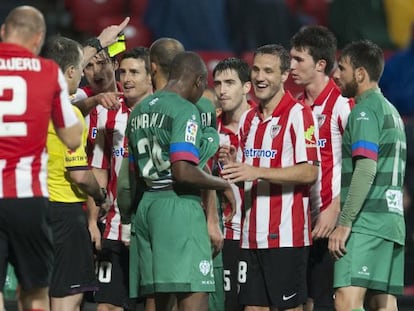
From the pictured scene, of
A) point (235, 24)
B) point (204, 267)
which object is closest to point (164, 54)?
point (204, 267)

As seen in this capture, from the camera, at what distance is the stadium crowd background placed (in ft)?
45.9

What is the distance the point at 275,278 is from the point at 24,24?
2284mm

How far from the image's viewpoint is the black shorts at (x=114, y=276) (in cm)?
912

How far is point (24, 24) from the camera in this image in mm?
7496

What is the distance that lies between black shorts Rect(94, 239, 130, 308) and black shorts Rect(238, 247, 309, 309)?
94 centimetres

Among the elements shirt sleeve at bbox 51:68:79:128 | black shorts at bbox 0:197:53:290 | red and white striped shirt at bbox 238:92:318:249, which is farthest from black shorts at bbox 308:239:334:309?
shirt sleeve at bbox 51:68:79:128

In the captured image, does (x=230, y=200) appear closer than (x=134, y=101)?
Yes

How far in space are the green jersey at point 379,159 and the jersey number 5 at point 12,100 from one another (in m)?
2.11

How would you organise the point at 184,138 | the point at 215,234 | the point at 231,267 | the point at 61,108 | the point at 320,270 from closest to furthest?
the point at 61,108 < the point at 184,138 < the point at 215,234 < the point at 320,270 < the point at 231,267

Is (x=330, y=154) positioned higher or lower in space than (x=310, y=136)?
lower

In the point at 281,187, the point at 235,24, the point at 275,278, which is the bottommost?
the point at 275,278

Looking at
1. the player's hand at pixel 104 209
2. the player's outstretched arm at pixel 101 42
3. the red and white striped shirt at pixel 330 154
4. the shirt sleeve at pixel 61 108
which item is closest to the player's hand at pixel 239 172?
the red and white striped shirt at pixel 330 154

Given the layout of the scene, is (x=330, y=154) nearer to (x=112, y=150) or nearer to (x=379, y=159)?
(x=379, y=159)

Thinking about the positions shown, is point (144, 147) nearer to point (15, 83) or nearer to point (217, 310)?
point (15, 83)
